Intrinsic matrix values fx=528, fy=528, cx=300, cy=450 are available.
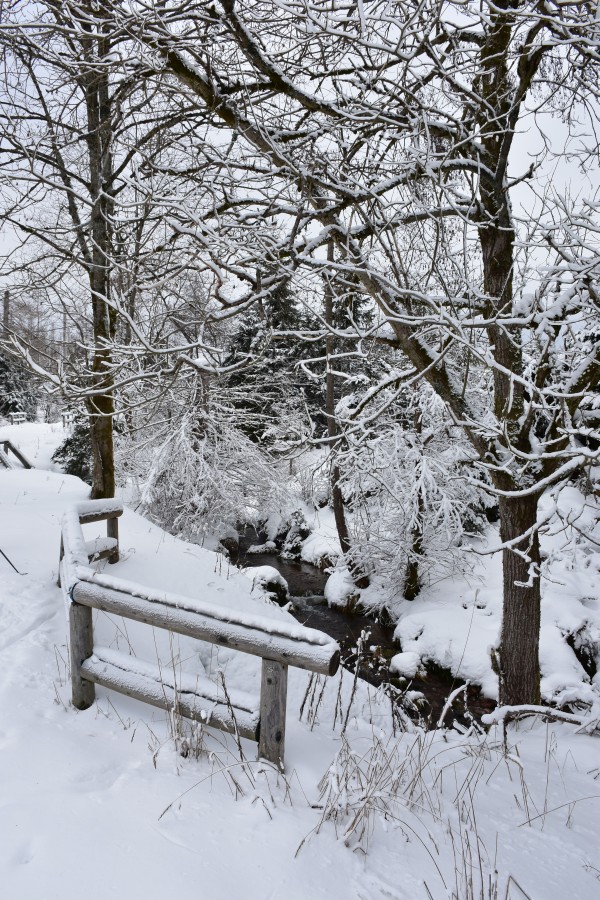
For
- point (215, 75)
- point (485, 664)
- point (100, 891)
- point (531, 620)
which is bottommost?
point (485, 664)

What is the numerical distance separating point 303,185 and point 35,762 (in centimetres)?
377

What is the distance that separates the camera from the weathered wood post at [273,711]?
2.62 metres

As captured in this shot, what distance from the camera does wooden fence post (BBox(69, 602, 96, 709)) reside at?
3156 mm

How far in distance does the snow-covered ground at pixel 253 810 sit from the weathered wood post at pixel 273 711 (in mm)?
96

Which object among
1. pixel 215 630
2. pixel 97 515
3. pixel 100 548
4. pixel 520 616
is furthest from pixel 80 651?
pixel 520 616

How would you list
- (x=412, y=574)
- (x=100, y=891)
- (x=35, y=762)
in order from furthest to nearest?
1. (x=412, y=574)
2. (x=35, y=762)
3. (x=100, y=891)

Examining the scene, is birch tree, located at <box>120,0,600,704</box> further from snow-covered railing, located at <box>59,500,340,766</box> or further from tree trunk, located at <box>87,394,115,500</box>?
tree trunk, located at <box>87,394,115,500</box>

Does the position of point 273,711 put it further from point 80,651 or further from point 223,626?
point 80,651

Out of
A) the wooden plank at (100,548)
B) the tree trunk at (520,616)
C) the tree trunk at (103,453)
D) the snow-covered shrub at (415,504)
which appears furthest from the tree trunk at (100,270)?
the tree trunk at (520,616)

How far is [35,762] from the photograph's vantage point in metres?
2.50

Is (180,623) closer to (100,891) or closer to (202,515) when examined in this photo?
(100,891)

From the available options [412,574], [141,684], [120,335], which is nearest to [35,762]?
[141,684]

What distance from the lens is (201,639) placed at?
9.13 ft

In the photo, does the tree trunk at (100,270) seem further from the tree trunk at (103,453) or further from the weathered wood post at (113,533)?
the weathered wood post at (113,533)
